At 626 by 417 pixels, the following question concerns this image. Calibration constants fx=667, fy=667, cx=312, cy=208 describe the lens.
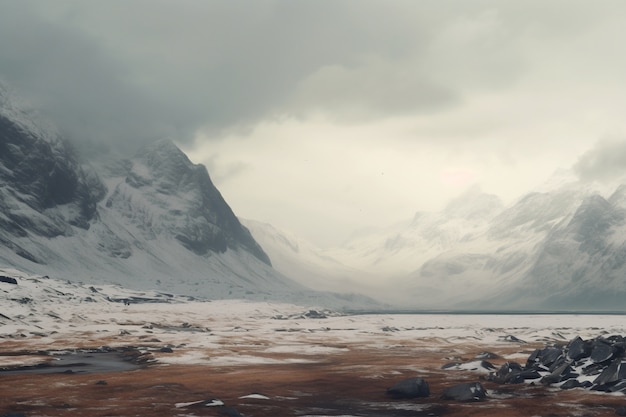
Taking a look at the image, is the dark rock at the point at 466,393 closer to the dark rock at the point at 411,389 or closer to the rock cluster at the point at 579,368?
the dark rock at the point at 411,389

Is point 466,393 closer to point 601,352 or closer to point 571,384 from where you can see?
point 571,384

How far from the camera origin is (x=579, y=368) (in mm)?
63844

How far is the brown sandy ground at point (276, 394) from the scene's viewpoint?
4812cm

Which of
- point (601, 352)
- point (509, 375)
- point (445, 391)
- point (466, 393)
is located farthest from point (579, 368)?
point (445, 391)

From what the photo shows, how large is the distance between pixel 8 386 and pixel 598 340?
56557mm

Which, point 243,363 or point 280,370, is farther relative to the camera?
point 243,363

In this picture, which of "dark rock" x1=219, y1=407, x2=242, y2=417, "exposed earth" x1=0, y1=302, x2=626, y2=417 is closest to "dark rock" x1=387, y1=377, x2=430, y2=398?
"exposed earth" x1=0, y1=302, x2=626, y2=417

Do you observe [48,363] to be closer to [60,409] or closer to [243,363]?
[243,363]

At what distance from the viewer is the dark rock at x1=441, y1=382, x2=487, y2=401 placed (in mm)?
53406

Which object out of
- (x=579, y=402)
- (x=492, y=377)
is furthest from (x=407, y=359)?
(x=579, y=402)

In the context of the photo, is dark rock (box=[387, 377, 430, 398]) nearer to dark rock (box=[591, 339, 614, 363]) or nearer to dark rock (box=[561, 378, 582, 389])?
dark rock (box=[561, 378, 582, 389])

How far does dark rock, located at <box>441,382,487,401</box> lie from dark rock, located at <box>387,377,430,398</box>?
67.5 inches

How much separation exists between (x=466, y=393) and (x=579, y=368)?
1660 cm

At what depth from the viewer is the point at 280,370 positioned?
77688mm
